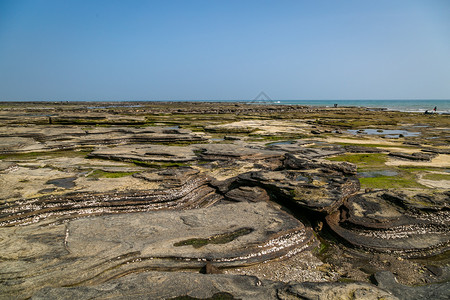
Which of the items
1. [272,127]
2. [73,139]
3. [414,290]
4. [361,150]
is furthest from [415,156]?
[73,139]

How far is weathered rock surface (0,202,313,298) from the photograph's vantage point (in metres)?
4.21

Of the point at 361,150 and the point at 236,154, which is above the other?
the point at 236,154

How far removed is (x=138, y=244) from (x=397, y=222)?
228 inches

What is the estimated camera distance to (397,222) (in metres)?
6.32

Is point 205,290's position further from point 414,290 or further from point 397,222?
point 397,222

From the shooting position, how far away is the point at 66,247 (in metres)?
4.88

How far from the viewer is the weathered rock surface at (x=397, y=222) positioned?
225 inches

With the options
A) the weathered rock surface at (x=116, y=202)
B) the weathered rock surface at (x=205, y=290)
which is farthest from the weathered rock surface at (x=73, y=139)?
the weathered rock surface at (x=205, y=290)

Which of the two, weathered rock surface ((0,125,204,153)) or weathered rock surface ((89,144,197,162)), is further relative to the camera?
weathered rock surface ((0,125,204,153))

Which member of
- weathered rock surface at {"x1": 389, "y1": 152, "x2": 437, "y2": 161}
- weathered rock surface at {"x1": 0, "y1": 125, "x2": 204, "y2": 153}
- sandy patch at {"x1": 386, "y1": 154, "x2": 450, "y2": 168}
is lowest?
sandy patch at {"x1": 386, "y1": 154, "x2": 450, "y2": 168}

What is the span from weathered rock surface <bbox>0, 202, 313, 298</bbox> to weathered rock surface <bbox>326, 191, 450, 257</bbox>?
1.13 metres

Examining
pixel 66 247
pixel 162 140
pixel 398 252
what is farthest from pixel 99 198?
pixel 162 140

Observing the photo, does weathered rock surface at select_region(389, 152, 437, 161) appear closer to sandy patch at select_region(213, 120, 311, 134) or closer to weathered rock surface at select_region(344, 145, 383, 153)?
weathered rock surface at select_region(344, 145, 383, 153)

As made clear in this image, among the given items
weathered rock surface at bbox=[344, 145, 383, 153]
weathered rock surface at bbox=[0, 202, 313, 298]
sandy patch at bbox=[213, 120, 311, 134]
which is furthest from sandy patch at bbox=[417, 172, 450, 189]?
sandy patch at bbox=[213, 120, 311, 134]
